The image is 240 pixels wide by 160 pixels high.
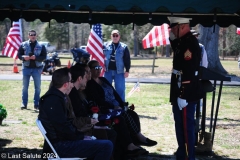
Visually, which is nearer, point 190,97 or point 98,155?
point 98,155

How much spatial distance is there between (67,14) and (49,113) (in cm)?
349

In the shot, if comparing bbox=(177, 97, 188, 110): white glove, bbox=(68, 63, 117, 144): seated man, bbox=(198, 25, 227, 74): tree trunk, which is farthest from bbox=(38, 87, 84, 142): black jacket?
bbox=(198, 25, 227, 74): tree trunk

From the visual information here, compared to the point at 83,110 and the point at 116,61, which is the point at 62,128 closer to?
the point at 83,110

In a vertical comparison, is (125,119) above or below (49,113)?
below

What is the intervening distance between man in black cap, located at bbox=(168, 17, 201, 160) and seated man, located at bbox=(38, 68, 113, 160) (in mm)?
1363

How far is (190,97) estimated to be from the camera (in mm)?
5328

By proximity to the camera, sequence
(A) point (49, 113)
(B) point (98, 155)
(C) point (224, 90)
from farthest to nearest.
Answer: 1. (C) point (224, 90)
2. (B) point (98, 155)
3. (A) point (49, 113)

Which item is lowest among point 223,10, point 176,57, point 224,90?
point 224,90

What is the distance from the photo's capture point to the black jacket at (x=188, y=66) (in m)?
5.23

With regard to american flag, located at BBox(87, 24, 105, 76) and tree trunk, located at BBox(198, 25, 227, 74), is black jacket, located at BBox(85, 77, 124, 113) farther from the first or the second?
tree trunk, located at BBox(198, 25, 227, 74)

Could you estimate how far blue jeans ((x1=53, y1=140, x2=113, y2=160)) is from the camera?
4.29m

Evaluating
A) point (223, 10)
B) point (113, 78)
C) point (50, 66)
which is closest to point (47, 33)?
point (50, 66)

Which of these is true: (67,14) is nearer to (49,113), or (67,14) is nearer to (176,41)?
(176,41)

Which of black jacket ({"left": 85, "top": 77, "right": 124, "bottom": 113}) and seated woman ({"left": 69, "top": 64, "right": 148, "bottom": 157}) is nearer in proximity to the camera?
seated woman ({"left": 69, "top": 64, "right": 148, "bottom": 157})
